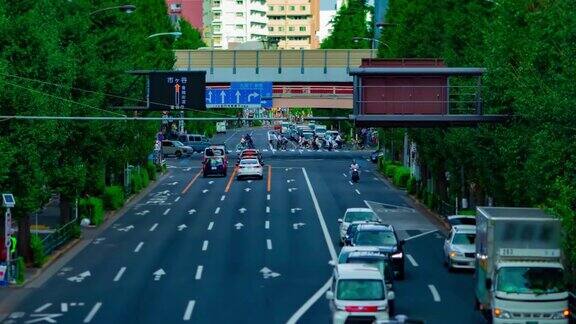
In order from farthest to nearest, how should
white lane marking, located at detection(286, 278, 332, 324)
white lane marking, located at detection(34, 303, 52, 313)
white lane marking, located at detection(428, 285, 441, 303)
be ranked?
1. white lane marking, located at detection(428, 285, 441, 303)
2. white lane marking, located at detection(34, 303, 52, 313)
3. white lane marking, located at detection(286, 278, 332, 324)

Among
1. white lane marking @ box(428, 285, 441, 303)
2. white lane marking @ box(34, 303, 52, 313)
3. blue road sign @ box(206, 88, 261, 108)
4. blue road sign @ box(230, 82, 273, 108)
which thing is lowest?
white lane marking @ box(34, 303, 52, 313)

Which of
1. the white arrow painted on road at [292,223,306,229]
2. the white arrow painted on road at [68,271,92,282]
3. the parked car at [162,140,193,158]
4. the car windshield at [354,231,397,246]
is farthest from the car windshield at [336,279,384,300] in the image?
the parked car at [162,140,193,158]

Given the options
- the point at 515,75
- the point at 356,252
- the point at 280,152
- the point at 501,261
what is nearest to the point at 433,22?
the point at 515,75

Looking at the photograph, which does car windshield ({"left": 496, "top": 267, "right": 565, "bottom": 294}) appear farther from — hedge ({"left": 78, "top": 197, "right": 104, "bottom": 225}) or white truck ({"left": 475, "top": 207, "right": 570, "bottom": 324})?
hedge ({"left": 78, "top": 197, "right": 104, "bottom": 225})

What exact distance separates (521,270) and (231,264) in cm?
1688

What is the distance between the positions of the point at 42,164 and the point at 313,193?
113 ft

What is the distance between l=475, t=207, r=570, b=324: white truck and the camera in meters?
33.1

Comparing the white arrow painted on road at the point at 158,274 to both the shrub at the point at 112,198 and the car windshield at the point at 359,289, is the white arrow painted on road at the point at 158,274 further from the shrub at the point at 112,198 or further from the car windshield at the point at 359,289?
the shrub at the point at 112,198

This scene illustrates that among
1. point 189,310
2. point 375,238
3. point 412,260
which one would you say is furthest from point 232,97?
Answer: point 189,310

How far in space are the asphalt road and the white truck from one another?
2270 mm

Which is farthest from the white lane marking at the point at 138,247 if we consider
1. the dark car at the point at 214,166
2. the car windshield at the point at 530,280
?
the dark car at the point at 214,166

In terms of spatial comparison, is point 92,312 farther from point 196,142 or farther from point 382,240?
point 196,142

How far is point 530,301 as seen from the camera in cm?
3316

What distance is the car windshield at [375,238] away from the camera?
46.2 m
